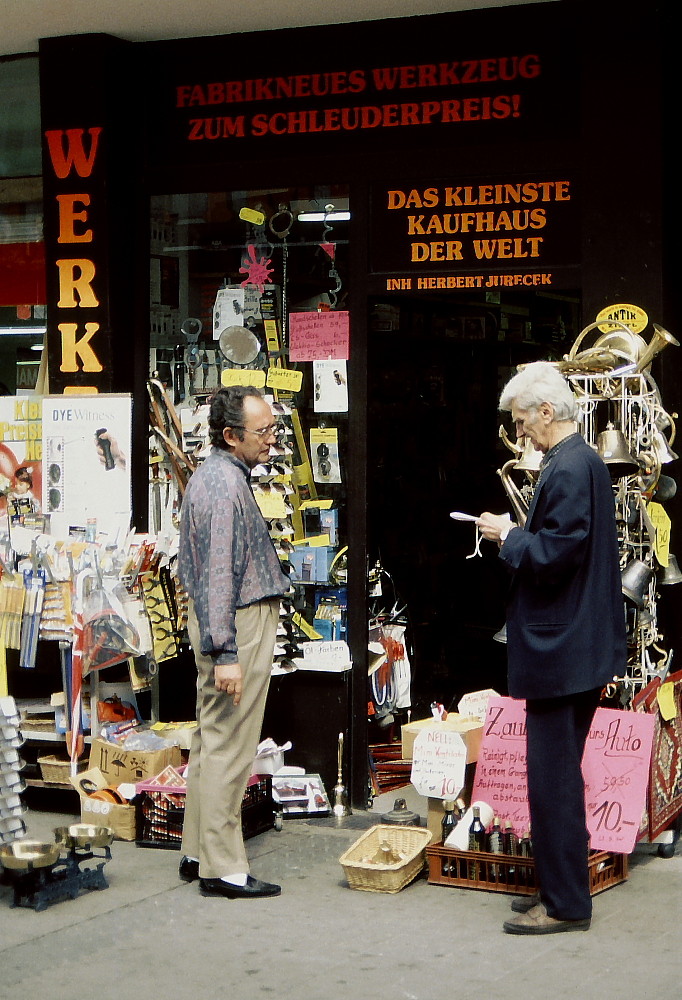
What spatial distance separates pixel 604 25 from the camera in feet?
20.8

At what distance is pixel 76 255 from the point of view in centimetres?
723

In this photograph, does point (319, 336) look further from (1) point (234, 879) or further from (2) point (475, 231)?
(1) point (234, 879)

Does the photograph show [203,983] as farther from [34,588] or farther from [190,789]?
[34,588]

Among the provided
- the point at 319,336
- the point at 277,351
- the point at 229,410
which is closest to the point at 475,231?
the point at 319,336

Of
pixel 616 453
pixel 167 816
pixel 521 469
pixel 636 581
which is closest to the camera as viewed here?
pixel 616 453

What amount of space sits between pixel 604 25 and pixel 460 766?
3.18 meters

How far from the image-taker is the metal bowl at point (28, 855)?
17.8 ft

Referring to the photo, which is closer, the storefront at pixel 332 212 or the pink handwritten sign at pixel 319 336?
the storefront at pixel 332 212

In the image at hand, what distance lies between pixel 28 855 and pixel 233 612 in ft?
4.01

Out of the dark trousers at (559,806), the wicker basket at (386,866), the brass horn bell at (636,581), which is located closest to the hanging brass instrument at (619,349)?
the brass horn bell at (636,581)

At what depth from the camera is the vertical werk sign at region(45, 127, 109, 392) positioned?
720 centimetres

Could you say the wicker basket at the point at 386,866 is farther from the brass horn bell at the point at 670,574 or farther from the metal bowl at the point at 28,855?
the brass horn bell at the point at 670,574

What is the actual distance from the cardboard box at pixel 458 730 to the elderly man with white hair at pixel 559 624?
773 millimetres

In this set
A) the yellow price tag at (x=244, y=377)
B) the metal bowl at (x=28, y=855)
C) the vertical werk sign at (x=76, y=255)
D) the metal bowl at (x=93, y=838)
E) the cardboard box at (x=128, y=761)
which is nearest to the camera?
the metal bowl at (x=28, y=855)
